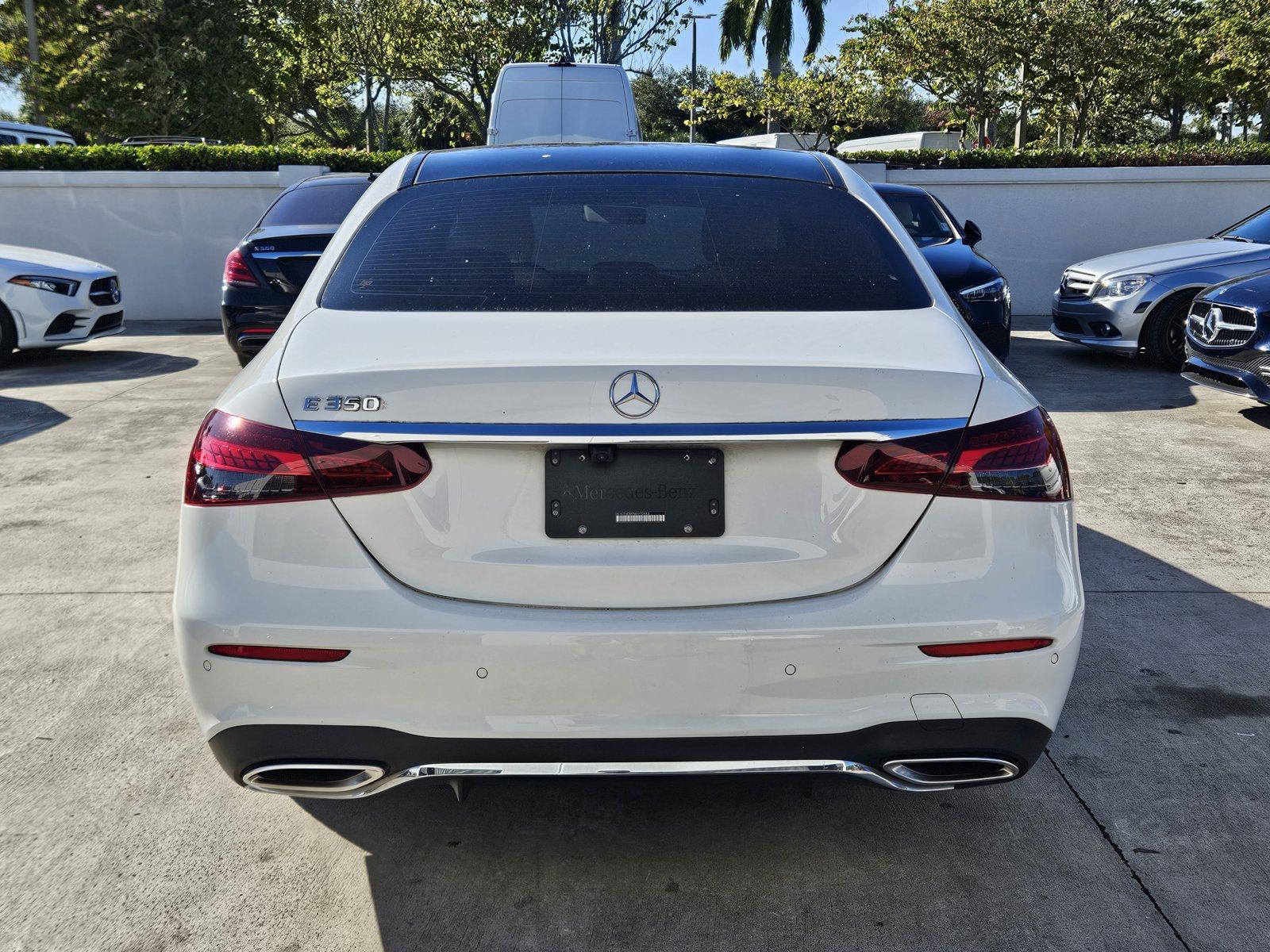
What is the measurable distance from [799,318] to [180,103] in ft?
111

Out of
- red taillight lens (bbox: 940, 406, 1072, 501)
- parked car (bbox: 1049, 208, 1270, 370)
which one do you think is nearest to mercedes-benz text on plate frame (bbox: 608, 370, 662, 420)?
red taillight lens (bbox: 940, 406, 1072, 501)

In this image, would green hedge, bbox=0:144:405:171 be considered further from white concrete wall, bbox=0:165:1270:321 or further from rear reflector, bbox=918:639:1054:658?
rear reflector, bbox=918:639:1054:658

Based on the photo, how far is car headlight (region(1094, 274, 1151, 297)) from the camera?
10430 mm

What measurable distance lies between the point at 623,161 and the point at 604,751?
175 centimetres

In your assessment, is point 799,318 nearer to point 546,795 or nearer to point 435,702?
point 435,702

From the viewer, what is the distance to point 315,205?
10102mm

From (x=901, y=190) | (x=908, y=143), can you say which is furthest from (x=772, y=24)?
(x=901, y=190)

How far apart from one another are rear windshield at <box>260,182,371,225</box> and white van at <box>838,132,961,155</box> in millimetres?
13253

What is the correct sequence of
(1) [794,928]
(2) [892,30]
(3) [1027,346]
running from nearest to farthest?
(1) [794,928], (3) [1027,346], (2) [892,30]

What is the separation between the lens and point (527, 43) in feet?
104

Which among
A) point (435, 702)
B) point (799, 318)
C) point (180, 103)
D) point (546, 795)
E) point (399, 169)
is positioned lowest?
point (546, 795)

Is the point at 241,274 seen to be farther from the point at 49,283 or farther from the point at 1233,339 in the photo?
the point at 1233,339

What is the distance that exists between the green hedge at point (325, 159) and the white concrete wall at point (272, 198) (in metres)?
0.49

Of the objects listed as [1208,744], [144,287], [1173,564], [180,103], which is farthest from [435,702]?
[180,103]
